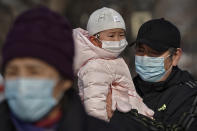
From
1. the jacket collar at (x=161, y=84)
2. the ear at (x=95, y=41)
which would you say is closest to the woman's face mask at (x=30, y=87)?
the ear at (x=95, y=41)

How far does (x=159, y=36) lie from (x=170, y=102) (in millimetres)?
564

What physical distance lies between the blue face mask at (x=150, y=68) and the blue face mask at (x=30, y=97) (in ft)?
6.50

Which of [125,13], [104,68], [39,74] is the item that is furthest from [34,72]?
[125,13]

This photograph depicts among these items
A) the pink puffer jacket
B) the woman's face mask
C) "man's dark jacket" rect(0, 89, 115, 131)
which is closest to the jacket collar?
the pink puffer jacket

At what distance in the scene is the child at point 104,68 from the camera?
466 cm

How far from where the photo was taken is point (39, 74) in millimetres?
3309

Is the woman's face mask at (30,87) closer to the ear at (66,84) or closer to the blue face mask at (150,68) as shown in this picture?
the ear at (66,84)

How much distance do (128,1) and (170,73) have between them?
8659mm

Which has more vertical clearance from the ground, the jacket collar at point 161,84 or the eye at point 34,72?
the eye at point 34,72

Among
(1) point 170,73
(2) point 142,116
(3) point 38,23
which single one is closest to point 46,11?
(3) point 38,23

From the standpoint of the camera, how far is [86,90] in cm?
466

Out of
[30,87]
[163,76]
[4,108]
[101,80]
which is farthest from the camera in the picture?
[163,76]

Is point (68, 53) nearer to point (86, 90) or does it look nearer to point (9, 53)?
point (9, 53)

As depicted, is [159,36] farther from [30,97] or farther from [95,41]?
[30,97]
